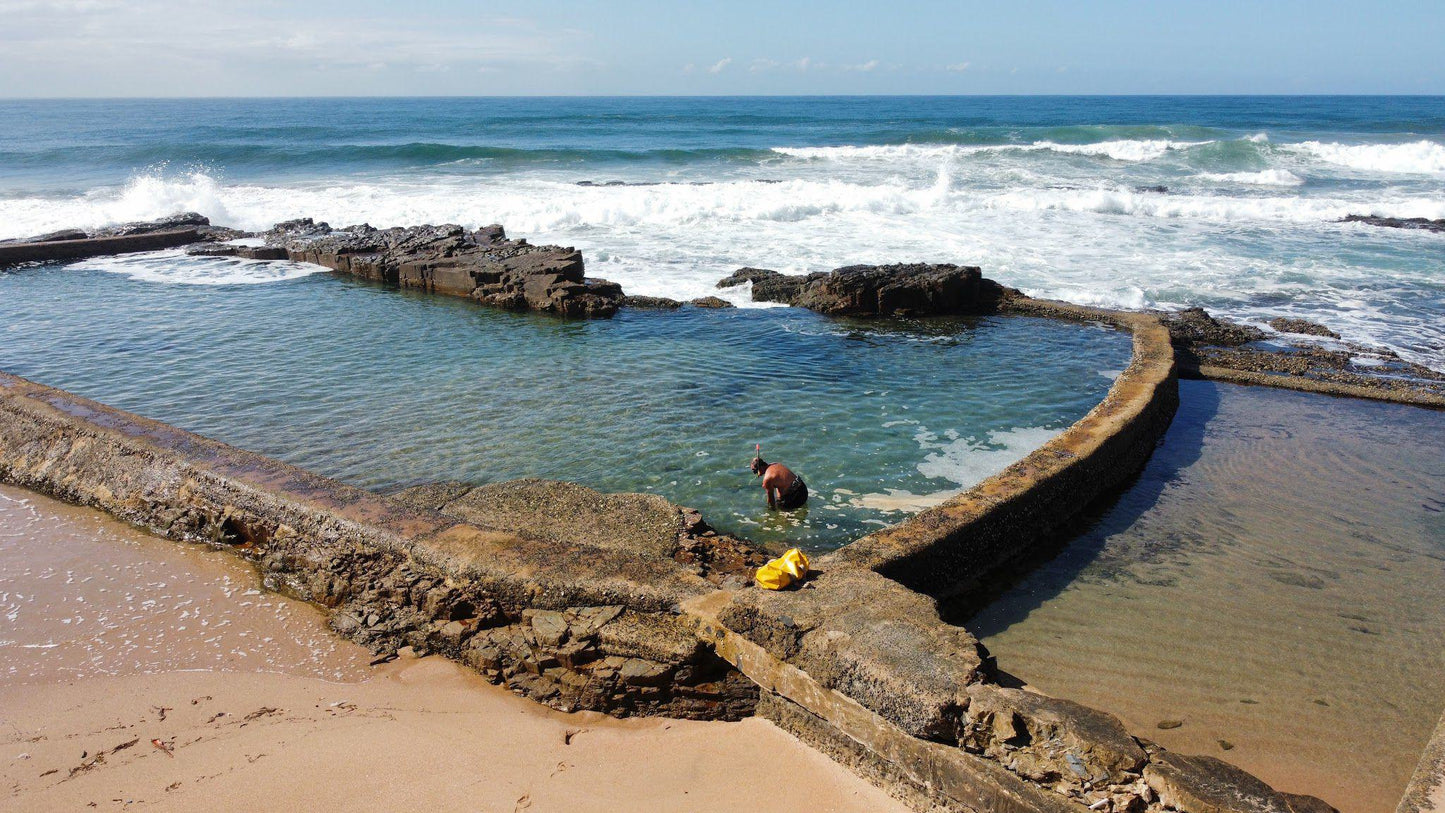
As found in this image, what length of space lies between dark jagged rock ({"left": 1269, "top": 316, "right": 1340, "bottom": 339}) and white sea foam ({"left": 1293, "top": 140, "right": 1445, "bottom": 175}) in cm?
2830

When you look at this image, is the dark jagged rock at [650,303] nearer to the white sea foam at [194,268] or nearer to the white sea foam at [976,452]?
the white sea foam at [976,452]

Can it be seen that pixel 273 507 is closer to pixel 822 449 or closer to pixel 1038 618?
pixel 822 449

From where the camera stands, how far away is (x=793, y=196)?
23.1 metres

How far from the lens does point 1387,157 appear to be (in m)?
34.5

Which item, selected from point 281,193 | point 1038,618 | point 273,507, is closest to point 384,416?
point 273,507

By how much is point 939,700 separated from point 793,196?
2073cm

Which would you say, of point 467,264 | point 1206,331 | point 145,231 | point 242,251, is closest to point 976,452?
point 1206,331

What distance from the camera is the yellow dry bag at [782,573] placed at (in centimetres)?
451

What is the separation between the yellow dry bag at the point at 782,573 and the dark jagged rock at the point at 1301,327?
10493 millimetres

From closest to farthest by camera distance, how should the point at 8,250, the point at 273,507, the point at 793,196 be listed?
the point at 273,507 < the point at 8,250 < the point at 793,196

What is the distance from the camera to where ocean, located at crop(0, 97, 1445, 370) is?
49.9 ft

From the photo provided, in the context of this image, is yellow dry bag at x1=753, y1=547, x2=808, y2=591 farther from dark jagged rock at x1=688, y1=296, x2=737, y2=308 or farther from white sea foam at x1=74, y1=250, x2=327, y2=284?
white sea foam at x1=74, y1=250, x2=327, y2=284

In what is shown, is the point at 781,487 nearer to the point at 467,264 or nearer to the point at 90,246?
the point at 467,264

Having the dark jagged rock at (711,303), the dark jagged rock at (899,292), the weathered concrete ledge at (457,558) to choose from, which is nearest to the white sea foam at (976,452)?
the weathered concrete ledge at (457,558)
